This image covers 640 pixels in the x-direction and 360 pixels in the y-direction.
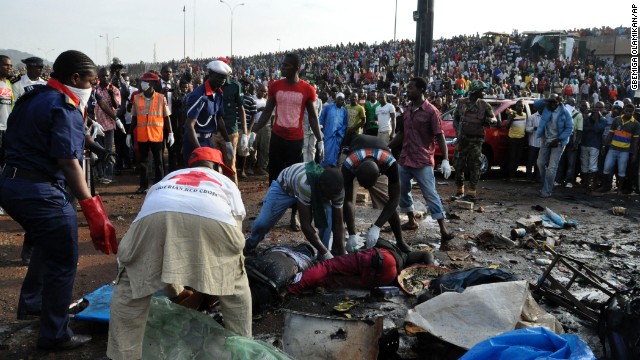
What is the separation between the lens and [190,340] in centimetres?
308

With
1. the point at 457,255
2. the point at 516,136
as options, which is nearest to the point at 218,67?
the point at 457,255

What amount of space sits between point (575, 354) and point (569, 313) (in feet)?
5.84

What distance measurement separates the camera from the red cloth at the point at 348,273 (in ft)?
14.9

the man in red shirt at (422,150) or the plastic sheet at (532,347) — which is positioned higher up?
the man in red shirt at (422,150)

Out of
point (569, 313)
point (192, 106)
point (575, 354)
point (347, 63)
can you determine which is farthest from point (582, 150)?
point (347, 63)

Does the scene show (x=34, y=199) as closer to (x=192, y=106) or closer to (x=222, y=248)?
(x=222, y=248)

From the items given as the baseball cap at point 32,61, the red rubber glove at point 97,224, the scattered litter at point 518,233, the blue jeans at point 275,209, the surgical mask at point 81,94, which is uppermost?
the baseball cap at point 32,61

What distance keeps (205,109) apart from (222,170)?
2.81 metres

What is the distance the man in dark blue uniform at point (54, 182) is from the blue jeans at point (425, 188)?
4032 mm

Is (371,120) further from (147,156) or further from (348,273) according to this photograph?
(348,273)

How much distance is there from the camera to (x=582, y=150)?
10586mm

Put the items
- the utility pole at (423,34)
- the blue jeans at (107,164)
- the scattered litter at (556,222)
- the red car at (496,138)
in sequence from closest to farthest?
the scattered litter at (556,222) < the blue jeans at (107,164) < the red car at (496,138) < the utility pole at (423,34)

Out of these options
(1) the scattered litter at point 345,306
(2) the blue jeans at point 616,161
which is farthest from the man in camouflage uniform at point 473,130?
(1) the scattered litter at point 345,306

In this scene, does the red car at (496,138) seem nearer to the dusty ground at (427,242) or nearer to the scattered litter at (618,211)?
the dusty ground at (427,242)
